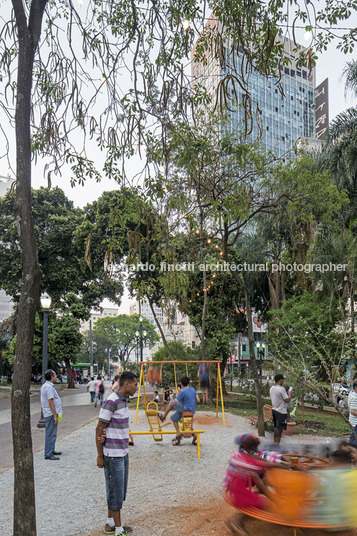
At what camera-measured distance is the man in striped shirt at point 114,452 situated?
4719 mm

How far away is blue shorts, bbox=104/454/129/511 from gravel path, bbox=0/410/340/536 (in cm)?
48

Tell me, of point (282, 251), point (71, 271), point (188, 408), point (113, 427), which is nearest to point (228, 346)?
point (282, 251)

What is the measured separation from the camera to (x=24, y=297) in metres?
4.30

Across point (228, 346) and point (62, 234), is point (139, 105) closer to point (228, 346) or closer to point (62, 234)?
point (228, 346)

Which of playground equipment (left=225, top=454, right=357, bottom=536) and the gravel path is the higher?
playground equipment (left=225, top=454, right=357, bottom=536)

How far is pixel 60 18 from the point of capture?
7.01 m

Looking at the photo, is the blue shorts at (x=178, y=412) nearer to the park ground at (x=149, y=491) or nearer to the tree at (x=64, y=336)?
the park ground at (x=149, y=491)

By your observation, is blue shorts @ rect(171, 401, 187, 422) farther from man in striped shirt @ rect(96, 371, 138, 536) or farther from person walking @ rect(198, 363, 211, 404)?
person walking @ rect(198, 363, 211, 404)

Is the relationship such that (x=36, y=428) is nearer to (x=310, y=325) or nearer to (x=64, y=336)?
(x=310, y=325)

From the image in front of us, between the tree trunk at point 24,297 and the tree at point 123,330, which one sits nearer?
the tree trunk at point 24,297

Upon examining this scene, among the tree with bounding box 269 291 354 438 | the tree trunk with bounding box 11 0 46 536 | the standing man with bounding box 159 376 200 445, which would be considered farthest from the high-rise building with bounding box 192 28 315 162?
the tree with bounding box 269 291 354 438

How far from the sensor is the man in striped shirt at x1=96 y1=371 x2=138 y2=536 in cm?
472

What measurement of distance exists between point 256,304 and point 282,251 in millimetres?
5968

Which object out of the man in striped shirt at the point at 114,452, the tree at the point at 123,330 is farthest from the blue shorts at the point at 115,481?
the tree at the point at 123,330
